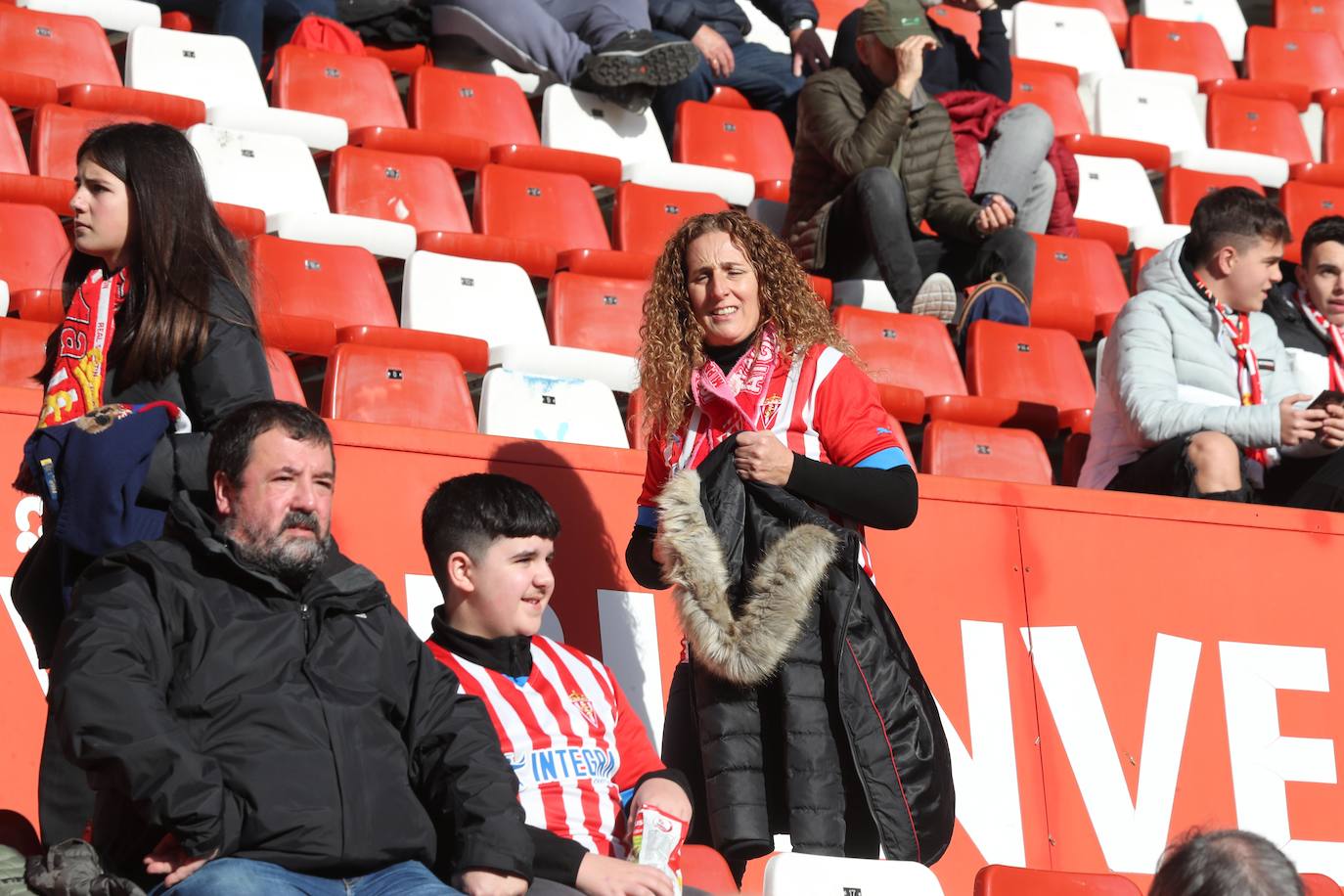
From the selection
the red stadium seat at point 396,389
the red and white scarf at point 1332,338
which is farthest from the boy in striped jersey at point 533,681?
the red and white scarf at point 1332,338

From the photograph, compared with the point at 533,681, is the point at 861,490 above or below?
above

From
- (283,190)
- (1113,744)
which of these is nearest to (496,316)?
(283,190)

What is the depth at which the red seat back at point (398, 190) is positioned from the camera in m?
6.37

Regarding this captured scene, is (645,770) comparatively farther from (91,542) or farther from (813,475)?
(91,542)

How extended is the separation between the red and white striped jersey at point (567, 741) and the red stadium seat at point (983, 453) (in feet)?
7.64

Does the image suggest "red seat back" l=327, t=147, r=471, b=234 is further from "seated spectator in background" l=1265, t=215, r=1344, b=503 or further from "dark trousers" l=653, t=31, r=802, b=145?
"seated spectator in background" l=1265, t=215, r=1344, b=503

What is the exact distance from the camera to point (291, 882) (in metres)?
2.67

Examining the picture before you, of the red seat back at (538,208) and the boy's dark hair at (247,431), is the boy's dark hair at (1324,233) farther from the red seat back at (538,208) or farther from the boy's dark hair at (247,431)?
the boy's dark hair at (247,431)

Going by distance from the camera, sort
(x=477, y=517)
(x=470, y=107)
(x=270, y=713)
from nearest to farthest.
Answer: (x=270, y=713)
(x=477, y=517)
(x=470, y=107)

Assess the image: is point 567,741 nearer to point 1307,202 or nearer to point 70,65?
point 70,65

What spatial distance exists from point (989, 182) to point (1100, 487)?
2260 mm

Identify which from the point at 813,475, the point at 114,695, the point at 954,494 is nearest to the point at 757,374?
the point at 813,475

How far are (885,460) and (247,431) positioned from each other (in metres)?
1.14

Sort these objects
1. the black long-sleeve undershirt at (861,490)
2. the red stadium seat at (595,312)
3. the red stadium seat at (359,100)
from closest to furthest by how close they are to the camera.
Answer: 1. the black long-sleeve undershirt at (861,490)
2. the red stadium seat at (595,312)
3. the red stadium seat at (359,100)
